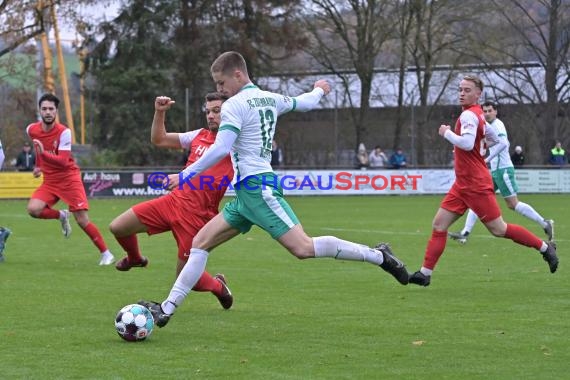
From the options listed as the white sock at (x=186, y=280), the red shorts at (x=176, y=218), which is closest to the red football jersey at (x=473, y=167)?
the red shorts at (x=176, y=218)

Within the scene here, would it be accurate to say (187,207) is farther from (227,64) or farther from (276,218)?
(227,64)

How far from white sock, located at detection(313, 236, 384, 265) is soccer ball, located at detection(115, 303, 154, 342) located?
1289mm

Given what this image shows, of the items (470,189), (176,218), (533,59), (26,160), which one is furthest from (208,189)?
(533,59)

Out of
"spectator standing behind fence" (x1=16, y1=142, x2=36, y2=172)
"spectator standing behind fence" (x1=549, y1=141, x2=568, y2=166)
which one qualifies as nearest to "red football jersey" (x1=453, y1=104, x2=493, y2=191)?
"spectator standing behind fence" (x1=16, y1=142, x2=36, y2=172)

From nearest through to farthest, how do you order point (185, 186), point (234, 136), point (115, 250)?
point (234, 136) < point (185, 186) < point (115, 250)

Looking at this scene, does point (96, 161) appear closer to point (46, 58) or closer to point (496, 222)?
point (46, 58)

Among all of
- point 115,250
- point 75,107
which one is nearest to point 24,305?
point 115,250

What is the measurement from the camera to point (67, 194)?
534 inches

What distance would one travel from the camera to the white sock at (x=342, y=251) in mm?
7816

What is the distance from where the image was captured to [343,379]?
6234mm

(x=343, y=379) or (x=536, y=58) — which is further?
(x=536, y=58)

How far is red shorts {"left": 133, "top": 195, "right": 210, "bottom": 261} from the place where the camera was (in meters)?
8.89

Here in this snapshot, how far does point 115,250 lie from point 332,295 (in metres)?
6.46

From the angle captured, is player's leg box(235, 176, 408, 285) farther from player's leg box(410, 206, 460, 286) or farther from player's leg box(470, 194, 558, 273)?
player's leg box(470, 194, 558, 273)
